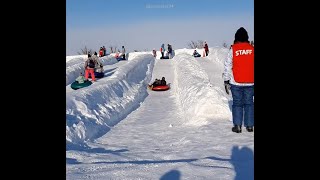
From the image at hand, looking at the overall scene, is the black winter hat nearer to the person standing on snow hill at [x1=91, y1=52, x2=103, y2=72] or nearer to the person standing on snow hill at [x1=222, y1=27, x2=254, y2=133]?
the person standing on snow hill at [x1=222, y1=27, x2=254, y2=133]

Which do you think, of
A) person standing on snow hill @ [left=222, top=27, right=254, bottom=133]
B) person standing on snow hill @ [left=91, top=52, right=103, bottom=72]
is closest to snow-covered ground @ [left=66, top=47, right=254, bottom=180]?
person standing on snow hill @ [left=222, top=27, right=254, bottom=133]

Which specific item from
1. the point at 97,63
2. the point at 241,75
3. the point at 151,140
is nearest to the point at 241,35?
the point at 241,75

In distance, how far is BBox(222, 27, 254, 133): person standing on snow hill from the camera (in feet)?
19.6

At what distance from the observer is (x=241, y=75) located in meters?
6.03

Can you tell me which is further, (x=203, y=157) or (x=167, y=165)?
(x=203, y=157)

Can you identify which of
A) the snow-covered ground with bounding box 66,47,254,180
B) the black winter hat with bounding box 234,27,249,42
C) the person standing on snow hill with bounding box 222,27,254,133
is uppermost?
the black winter hat with bounding box 234,27,249,42

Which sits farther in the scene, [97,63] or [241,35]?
[97,63]

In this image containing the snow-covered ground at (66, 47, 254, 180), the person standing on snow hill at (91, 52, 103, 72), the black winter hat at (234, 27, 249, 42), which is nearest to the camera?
the snow-covered ground at (66, 47, 254, 180)

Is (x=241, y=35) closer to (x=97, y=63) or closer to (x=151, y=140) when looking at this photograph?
(x=151, y=140)
